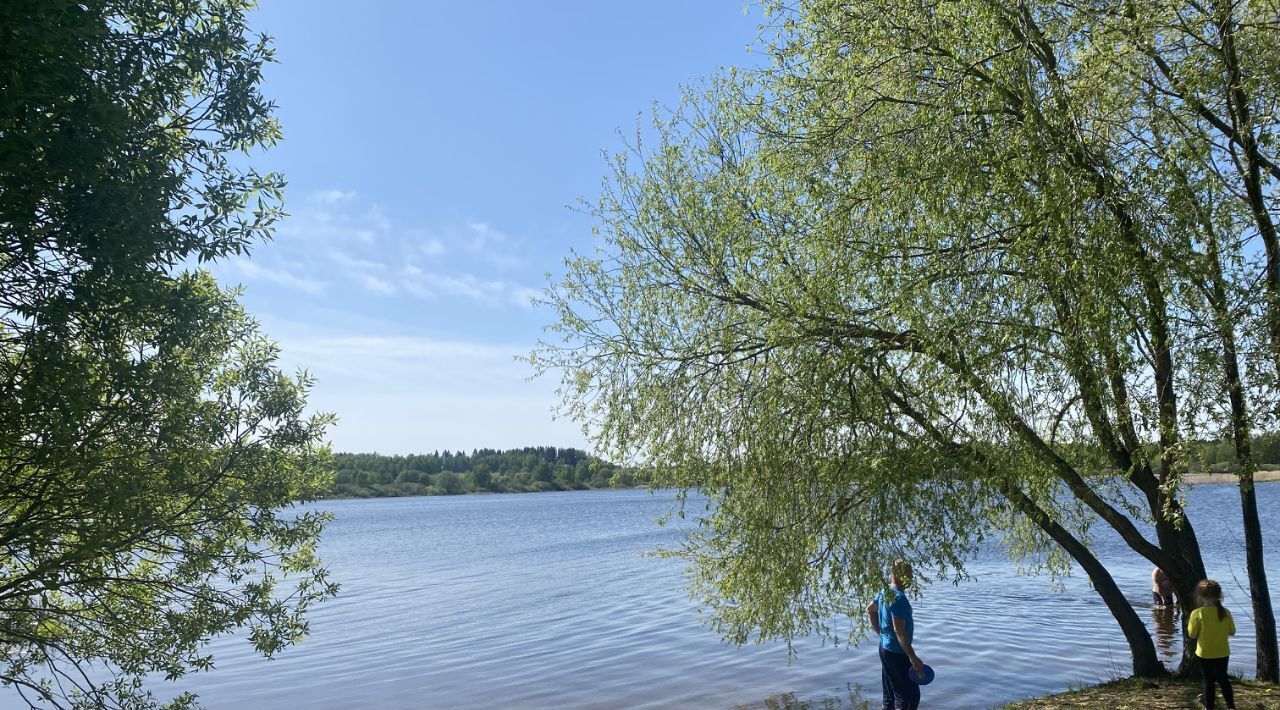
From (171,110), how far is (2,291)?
86.8 inches

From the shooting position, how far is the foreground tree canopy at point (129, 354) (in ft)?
19.8

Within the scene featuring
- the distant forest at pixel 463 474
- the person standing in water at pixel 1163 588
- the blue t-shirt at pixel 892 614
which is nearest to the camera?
the blue t-shirt at pixel 892 614

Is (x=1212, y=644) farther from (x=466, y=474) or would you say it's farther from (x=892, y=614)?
(x=466, y=474)

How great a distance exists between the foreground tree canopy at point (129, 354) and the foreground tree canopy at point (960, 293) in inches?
223

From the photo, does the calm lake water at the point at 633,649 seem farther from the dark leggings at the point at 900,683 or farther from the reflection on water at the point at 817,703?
the dark leggings at the point at 900,683

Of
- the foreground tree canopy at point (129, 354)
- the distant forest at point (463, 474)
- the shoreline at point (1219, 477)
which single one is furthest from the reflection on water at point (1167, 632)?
the distant forest at point (463, 474)

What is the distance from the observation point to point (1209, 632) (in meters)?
9.98

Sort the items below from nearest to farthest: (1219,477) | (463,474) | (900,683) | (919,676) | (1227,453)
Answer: (1227,453), (919,676), (900,683), (1219,477), (463,474)

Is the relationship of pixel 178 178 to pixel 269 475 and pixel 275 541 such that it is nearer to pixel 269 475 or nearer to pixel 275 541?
pixel 269 475

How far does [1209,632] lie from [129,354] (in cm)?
1170

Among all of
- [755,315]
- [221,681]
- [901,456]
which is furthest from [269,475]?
[221,681]

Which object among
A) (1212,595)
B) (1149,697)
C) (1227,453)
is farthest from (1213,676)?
(1227,453)

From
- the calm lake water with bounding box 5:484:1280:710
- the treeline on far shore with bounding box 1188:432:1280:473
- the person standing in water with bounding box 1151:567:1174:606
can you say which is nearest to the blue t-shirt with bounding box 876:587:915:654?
the treeline on far shore with bounding box 1188:432:1280:473

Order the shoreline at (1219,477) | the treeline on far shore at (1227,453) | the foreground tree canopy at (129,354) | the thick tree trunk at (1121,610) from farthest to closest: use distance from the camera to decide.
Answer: the thick tree trunk at (1121,610) < the shoreline at (1219,477) < the treeline on far shore at (1227,453) < the foreground tree canopy at (129,354)
